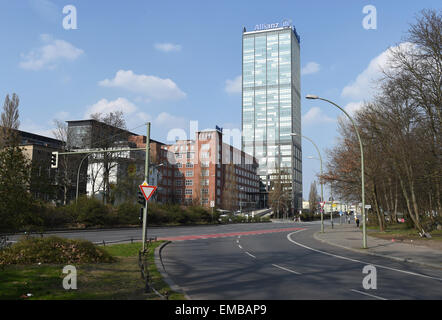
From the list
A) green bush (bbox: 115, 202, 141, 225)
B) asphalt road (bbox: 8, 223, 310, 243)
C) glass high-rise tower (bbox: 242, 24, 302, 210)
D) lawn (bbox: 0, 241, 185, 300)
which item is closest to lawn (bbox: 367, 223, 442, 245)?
asphalt road (bbox: 8, 223, 310, 243)

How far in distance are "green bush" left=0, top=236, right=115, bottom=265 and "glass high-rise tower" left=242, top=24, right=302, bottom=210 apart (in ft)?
479

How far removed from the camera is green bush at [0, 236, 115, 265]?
1220 cm

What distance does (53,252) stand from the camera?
12.8m

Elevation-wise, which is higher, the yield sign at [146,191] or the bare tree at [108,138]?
the bare tree at [108,138]

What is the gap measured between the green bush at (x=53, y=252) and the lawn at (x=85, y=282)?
2.32ft

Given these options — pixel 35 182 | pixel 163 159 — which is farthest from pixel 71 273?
pixel 163 159

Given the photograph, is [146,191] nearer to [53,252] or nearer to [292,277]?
[53,252]

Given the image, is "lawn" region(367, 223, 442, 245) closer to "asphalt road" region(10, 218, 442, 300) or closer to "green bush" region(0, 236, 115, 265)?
"asphalt road" region(10, 218, 442, 300)

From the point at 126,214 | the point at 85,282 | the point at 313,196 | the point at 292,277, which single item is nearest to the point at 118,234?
the point at 126,214

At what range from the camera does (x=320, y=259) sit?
16156 mm

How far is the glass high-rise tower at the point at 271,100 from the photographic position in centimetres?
16162

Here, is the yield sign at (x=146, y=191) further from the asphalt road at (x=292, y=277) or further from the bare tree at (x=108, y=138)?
the bare tree at (x=108, y=138)

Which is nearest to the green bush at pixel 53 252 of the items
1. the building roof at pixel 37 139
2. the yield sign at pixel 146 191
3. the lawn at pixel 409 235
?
the yield sign at pixel 146 191

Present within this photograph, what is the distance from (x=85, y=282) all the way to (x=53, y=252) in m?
4.06
